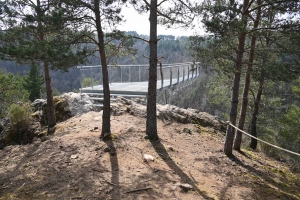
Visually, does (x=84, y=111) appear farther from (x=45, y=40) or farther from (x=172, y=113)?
(x=45, y=40)

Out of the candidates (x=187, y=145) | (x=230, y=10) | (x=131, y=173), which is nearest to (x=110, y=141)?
(x=131, y=173)

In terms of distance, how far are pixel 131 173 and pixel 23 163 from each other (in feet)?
8.33

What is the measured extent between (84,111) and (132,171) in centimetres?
625

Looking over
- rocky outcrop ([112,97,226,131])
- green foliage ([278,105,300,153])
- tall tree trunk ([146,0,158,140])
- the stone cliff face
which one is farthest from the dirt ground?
green foliage ([278,105,300,153])

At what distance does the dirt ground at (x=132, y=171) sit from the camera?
3.67 meters

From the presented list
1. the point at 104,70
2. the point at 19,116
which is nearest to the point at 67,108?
the point at 19,116

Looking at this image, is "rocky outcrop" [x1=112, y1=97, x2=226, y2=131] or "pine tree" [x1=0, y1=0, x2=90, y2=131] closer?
"pine tree" [x1=0, y1=0, x2=90, y2=131]

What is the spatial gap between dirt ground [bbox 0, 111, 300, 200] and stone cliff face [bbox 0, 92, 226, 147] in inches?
67.9

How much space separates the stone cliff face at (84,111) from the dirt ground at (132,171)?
172cm

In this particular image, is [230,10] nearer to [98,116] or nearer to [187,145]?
[187,145]

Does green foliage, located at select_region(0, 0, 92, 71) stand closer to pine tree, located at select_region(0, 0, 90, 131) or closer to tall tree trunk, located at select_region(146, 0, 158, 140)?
pine tree, located at select_region(0, 0, 90, 131)

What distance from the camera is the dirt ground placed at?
3.67 meters

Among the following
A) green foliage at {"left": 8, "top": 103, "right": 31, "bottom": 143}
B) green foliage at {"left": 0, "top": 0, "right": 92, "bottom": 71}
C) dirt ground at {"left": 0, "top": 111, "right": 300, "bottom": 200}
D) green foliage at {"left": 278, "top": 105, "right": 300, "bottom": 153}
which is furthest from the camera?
green foliage at {"left": 278, "top": 105, "right": 300, "bottom": 153}

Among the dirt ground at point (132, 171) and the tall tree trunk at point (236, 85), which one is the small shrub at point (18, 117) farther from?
the tall tree trunk at point (236, 85)
